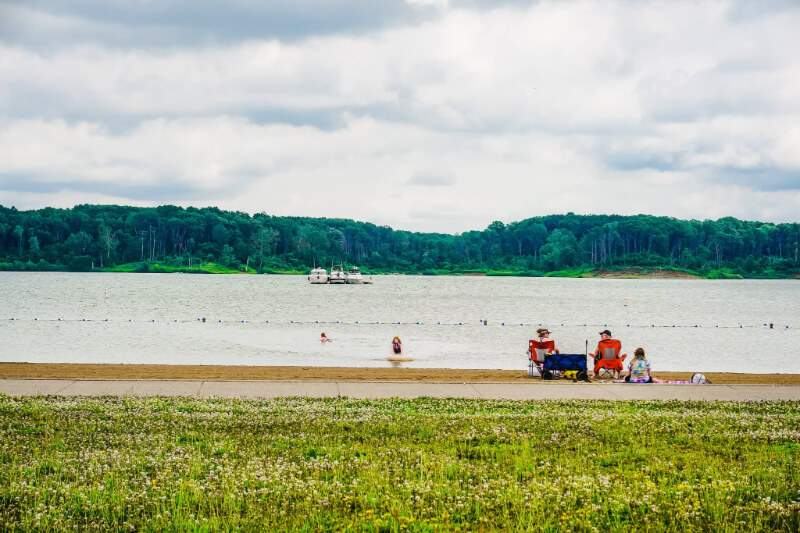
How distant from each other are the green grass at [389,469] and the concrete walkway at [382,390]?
82.9 inches

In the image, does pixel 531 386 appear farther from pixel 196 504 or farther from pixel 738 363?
pixel 738 363

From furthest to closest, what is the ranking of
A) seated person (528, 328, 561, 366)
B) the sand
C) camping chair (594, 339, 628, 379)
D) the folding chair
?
seated person (528, 328, 561, 366), camping chair (594, 339, 628, 379), the sand, the folding chair

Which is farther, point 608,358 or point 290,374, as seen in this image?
point 290,374

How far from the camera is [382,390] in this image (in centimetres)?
1583

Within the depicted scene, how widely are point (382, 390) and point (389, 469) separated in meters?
7.28

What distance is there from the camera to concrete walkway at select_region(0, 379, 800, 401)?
15078mm

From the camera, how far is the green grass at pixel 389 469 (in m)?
6.87

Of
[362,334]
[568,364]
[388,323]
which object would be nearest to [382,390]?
[568,364]

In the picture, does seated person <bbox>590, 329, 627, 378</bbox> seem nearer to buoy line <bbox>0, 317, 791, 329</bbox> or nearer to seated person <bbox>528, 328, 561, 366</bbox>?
seated person <bbox>528, 328, 561, 366</bbox>

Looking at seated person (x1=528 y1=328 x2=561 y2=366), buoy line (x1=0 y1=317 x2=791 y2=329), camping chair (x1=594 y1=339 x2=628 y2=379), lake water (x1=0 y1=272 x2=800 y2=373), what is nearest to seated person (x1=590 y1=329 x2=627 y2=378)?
camping chair (x1=594 y1=339 x2=628 y2=379)

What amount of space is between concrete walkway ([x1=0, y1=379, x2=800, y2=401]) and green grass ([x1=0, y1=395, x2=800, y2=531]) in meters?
2.11

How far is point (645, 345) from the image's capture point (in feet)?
141

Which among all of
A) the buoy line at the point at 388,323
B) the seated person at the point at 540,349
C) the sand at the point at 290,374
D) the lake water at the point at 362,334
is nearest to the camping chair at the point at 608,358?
the seated person at the point at 540,349

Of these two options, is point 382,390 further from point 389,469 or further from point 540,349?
point 540,349
